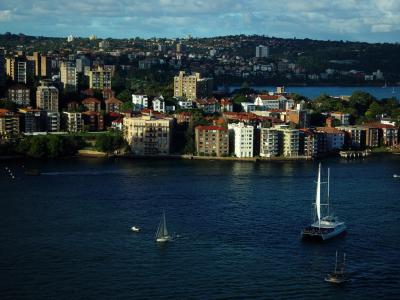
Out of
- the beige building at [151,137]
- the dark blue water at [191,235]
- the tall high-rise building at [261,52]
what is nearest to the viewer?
the dark blue water at [191,235]

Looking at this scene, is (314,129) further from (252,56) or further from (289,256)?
(252,56)

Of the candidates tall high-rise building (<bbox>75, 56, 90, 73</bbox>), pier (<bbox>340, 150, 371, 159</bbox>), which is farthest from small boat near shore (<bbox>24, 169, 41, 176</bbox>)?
tall high-rise building (<bbox>75, 56, 90, 73</bbox>)

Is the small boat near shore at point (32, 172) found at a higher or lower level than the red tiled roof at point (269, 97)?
lower

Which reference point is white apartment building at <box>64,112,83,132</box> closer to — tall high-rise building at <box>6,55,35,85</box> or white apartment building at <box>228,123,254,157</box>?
white apartment building at <box>228,123,254,157</box>

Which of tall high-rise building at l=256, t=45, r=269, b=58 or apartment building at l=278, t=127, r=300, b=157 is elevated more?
tall high-rise building at l=256, t=45, r=269, b=58

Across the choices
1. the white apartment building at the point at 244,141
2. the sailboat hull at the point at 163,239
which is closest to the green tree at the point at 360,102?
the white apartment building at the point at 244,141

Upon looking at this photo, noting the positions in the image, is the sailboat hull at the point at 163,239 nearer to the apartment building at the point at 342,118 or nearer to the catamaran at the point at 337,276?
the catamaran at the point at 337,276

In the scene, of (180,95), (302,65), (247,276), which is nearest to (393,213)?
(247,276)
